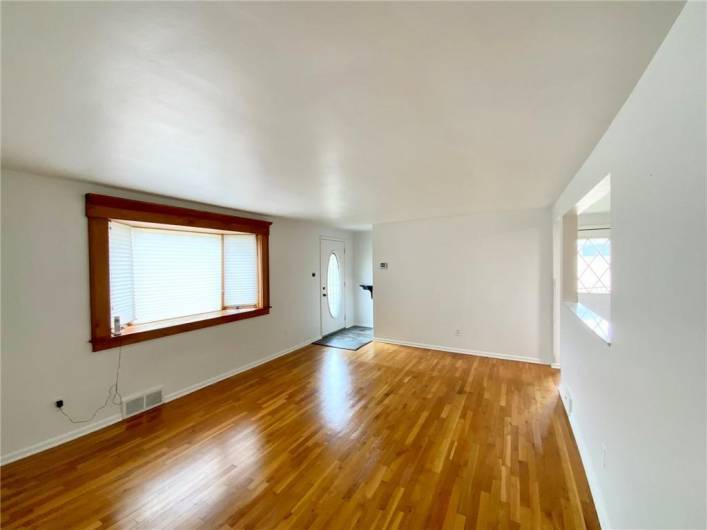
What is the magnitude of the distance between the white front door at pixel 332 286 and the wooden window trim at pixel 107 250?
2.09m

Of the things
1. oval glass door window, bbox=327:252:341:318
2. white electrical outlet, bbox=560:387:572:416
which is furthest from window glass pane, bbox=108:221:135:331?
white electrical outlet, bbox=560:387:572:416

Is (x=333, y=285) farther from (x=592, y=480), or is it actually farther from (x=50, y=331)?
(x=592, y=480)

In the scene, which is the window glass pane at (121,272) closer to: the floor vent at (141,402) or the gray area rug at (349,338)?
the floor vent at (141,402)

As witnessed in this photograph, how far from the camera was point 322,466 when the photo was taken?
213 cm

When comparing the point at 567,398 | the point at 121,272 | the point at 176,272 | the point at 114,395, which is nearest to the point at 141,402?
the point at 114,395

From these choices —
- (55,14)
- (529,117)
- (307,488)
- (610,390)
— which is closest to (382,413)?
(307,488)

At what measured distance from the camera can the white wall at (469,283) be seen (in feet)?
13.9

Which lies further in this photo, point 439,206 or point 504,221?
point 504,221

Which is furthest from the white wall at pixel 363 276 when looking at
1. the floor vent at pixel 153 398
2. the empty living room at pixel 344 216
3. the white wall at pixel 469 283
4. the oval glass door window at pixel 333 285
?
the floor vent at pixel 153 398

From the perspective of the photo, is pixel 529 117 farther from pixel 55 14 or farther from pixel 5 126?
pixel 5 126

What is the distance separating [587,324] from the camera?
2.16 metres

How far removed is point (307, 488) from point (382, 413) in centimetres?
113

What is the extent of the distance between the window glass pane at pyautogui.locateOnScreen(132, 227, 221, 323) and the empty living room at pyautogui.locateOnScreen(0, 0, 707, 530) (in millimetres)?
28

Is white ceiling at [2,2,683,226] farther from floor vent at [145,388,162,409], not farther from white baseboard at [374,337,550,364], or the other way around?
white baseboard at [374,337,550,364]
